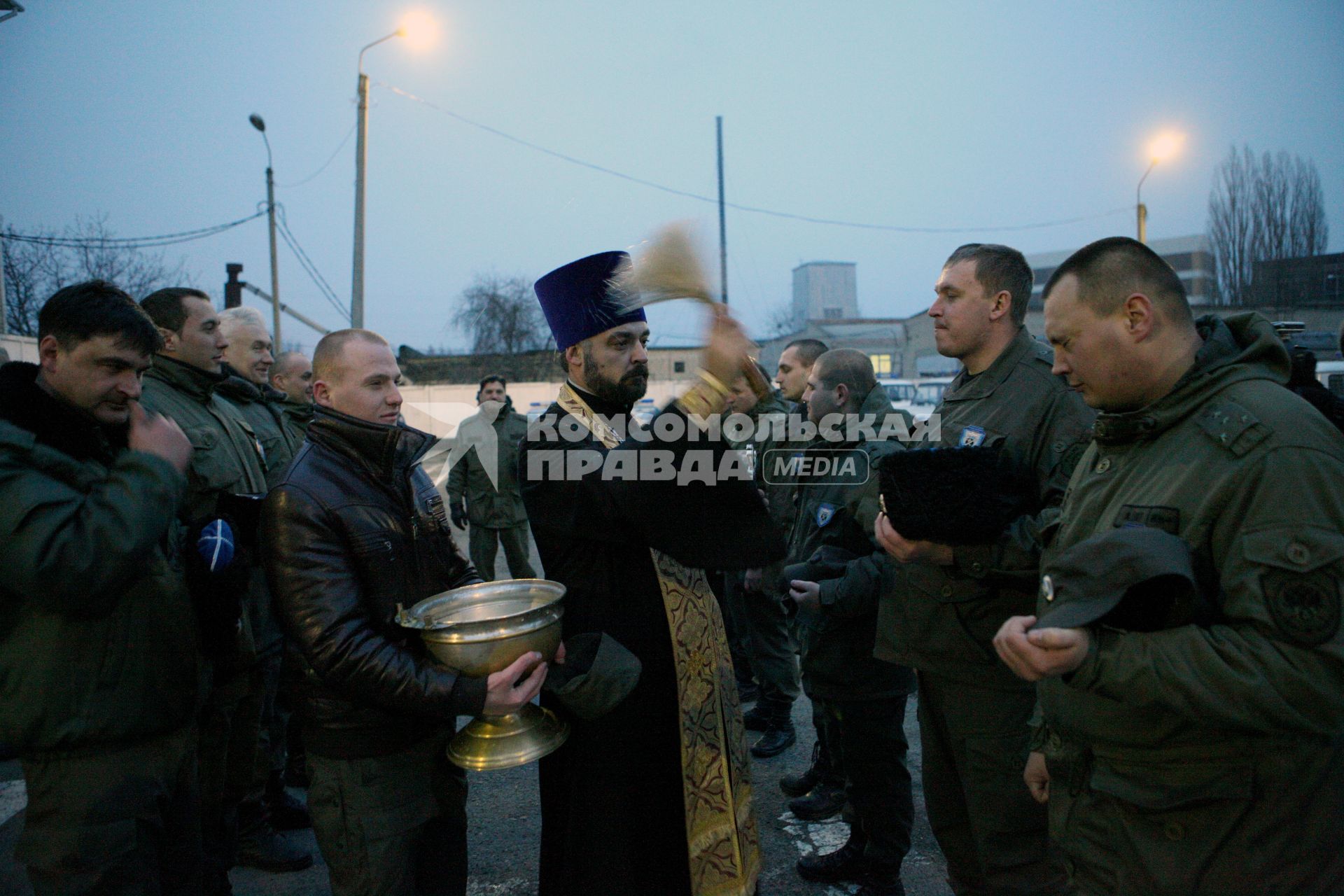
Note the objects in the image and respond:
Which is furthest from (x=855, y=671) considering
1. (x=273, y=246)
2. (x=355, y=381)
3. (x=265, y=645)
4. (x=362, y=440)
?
(x=273, y=246)

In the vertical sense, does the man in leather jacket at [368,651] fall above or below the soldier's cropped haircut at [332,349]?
below

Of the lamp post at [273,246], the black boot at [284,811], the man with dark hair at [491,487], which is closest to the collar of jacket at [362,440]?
the black boot at [284,811]

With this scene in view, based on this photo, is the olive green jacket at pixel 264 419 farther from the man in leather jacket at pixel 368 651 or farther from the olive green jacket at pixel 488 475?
the olive green jacket at pixel 488 475

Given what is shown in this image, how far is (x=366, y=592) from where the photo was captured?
228 centimetres

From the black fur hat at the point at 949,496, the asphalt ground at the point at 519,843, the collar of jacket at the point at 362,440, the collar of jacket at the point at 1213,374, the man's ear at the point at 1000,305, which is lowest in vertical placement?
the asphalt ground at the point at 519,843

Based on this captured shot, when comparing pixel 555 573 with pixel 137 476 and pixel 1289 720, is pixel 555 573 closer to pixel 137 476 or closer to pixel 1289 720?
pixel 137 476

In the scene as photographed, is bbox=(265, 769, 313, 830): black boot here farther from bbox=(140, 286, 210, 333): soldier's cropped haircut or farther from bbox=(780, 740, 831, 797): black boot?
bbox=(780, 740, 831, 797): black boot

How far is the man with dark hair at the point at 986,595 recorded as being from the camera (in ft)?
8.19

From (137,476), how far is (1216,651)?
8.27 ft

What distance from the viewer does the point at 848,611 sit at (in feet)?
10.3

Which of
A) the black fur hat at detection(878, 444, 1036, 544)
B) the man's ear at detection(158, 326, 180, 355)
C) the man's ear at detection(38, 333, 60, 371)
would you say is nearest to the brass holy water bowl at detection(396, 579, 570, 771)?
the black fur hat at detection(878, 444, 1036, 544)

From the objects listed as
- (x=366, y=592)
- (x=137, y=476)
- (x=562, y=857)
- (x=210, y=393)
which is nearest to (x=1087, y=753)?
(x=562, y=857)

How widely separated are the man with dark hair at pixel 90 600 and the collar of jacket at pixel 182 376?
1612 millimetres

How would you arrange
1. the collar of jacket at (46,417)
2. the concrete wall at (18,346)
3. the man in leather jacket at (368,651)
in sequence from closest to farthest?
the collar of jacket at (46,417) < the man in leather jacket at (368,651) < the concrete wall at (18,346)
